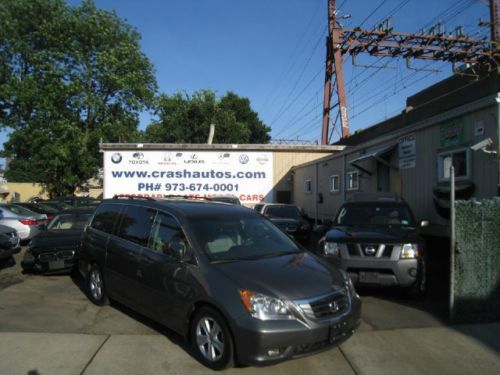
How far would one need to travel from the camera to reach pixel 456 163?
9.59 m

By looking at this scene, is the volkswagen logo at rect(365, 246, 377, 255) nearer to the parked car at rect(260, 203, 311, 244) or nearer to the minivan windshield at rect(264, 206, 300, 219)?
the parked car at rect(260, 203, 311, 244)

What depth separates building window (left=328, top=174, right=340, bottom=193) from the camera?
16906mm

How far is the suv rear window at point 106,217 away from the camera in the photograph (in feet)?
22.5

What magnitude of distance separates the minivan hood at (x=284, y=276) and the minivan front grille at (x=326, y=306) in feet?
0.21

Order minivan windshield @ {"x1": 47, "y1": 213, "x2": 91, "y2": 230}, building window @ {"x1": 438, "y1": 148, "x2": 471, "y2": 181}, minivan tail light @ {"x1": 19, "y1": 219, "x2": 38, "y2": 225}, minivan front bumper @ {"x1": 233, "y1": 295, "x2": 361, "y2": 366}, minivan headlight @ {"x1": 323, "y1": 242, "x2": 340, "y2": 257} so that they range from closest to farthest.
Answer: minivan front bumper @ {"x1": 233, "y1": 295, "x2": 361, "y2": 366} < minivan headlight @ {"x1": 323, "y1": 242, "x2": 340, "y2": 257} < building window @ {"x1": 438, "y1": 148, "x2": 471, "y2": 181} < minivan windshield @ {"x1": 47, "y1": 213, "x2": 91, "y2": 230} < minivan tail light @ {"x1": 19, "y1": 219, "x2": 38, "y2": 225}

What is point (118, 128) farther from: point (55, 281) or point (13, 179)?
point (13, 179)

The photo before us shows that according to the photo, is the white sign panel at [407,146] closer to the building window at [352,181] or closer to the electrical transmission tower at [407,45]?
the building window at [352,181]

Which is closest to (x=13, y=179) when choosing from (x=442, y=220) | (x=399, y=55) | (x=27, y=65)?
(x=27, y=65)

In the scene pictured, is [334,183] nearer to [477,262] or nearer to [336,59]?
[477,262]

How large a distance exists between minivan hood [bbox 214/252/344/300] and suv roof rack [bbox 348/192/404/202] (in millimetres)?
4547

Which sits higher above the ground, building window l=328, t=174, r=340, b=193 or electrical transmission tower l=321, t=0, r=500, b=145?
electrical transmission tower l=321, t=0, r=500, b=145

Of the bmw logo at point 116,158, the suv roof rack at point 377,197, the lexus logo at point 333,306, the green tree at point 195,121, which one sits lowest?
the lexus logo at point 333,306

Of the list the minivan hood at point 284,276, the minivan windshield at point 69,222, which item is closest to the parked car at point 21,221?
the minivan windshield at point 69,222

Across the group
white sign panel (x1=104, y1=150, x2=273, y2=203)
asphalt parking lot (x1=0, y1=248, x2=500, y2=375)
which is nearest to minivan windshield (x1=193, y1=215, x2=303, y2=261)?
asphalt parking lot (x1=0, y1=248, x2=500, y2=375)
